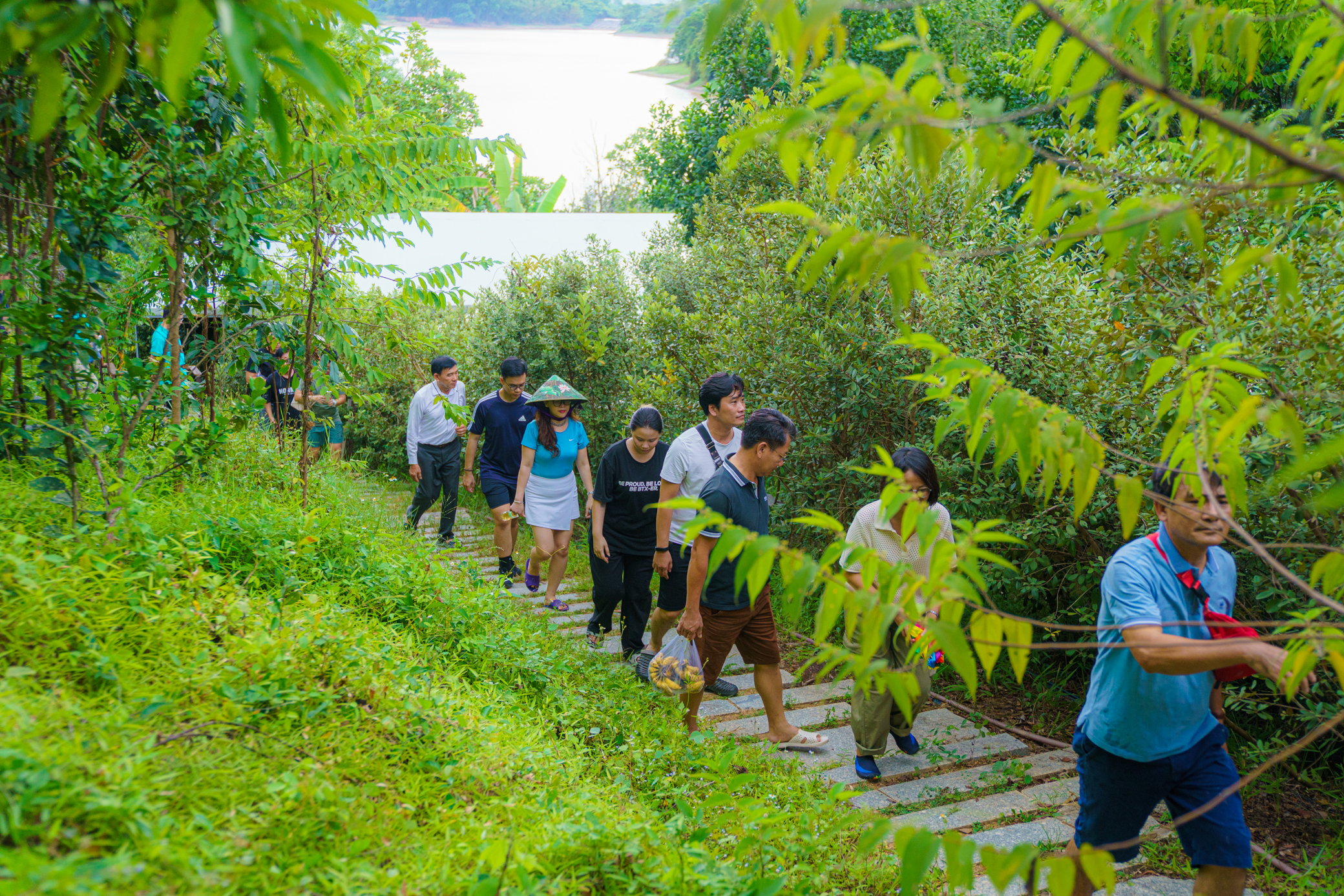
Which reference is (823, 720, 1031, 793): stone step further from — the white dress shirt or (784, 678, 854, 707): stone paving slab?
the white dress shirt

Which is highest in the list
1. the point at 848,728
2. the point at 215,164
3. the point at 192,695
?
the point at 215,164

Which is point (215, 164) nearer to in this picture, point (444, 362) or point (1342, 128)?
point (444, 362)

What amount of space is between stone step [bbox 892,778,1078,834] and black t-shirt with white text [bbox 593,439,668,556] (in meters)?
2.67

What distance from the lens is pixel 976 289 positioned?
5867 millimetres

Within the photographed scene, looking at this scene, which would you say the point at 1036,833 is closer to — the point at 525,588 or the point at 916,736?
the point at 916,736

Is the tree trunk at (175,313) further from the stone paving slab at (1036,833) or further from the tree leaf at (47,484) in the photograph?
the stone paving slab at (1036,833)

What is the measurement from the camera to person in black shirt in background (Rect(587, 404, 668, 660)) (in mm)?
6113

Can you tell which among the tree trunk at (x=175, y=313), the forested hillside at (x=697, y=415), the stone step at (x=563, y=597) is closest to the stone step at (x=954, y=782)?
the forested hillside at (x=697, y=415)

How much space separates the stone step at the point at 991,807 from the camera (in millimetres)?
4156

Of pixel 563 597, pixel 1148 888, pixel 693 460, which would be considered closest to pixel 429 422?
pixel 563 597

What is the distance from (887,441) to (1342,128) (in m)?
10.2

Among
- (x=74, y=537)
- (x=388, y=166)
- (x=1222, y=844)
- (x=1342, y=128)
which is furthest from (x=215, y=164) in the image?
(x=1342, y=128)

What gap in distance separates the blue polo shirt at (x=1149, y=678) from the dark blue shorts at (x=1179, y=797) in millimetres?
58

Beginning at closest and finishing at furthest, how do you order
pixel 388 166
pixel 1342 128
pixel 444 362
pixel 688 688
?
pixel 688 688, pixel 388 166, pixel 444 362, pixel 1342 128
